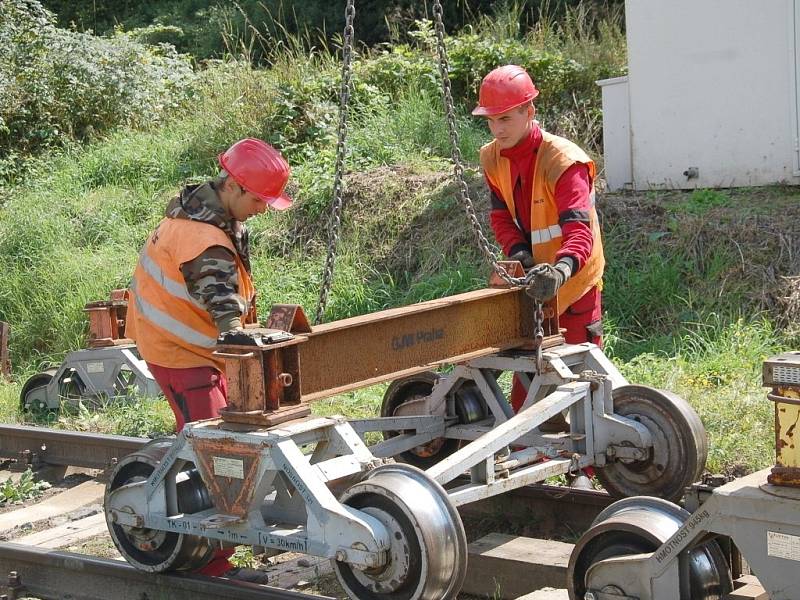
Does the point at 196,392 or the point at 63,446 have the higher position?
the point at 196,392

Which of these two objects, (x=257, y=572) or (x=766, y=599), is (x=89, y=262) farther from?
(x=766, y=599)

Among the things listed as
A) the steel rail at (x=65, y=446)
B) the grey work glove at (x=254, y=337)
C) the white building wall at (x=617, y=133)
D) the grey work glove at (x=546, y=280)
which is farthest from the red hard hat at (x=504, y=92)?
the white building wall at (x=617, y=133)

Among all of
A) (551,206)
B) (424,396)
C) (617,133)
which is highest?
(617,133)

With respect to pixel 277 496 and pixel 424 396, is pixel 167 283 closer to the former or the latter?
pixel 277 496

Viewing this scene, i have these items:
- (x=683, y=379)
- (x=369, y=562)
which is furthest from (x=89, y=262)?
(x=369, y=562)

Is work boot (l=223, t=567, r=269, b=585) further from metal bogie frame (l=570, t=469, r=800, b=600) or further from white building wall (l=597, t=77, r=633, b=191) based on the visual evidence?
white building wall (l=597, t=77, r=633, b=191)

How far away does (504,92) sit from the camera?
5.69 m

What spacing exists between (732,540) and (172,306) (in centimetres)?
258

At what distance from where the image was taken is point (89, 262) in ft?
38.4

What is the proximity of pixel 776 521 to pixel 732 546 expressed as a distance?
618 millimetres

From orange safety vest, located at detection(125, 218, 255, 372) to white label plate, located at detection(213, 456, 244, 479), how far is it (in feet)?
2.44

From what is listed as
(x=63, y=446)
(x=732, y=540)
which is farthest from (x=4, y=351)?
(x=732, y=540)

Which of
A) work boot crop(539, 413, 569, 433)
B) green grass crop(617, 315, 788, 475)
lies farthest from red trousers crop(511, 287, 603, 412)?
green grass crop(617, 315, 788, 475)

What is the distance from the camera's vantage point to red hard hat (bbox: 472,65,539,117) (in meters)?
5.69
